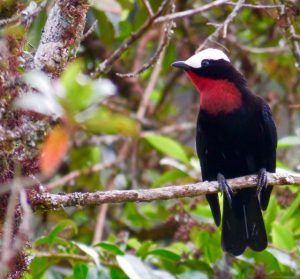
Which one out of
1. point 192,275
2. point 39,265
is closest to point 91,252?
point 39,265

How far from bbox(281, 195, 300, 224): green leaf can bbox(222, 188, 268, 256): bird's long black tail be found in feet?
0.34

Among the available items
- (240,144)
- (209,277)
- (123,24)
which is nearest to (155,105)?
(123,24)

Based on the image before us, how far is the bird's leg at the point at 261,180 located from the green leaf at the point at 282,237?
188 mm

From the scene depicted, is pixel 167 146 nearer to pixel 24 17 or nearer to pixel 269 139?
pixel 269 139

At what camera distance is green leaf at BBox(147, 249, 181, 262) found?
10.6 ft

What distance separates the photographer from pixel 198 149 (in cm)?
377

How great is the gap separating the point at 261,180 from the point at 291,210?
30 centimetres

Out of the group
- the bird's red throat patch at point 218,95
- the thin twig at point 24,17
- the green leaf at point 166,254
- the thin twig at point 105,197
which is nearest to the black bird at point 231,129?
the bird's red throat patch at point 218,95

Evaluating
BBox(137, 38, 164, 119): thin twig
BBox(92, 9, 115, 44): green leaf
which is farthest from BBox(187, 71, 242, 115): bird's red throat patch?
BBox(137, 38, 164, 119): thin twig

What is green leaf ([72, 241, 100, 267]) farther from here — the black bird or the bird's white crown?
the bird's white crown

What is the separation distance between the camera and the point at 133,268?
2957mm

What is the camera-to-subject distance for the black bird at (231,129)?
141 inches

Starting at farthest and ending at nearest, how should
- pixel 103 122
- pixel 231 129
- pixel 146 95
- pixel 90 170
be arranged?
pixel 146 95
pixel 90 170
pixel 231 129
pixel 103 122

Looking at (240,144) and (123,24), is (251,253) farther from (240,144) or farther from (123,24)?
(123,24)
